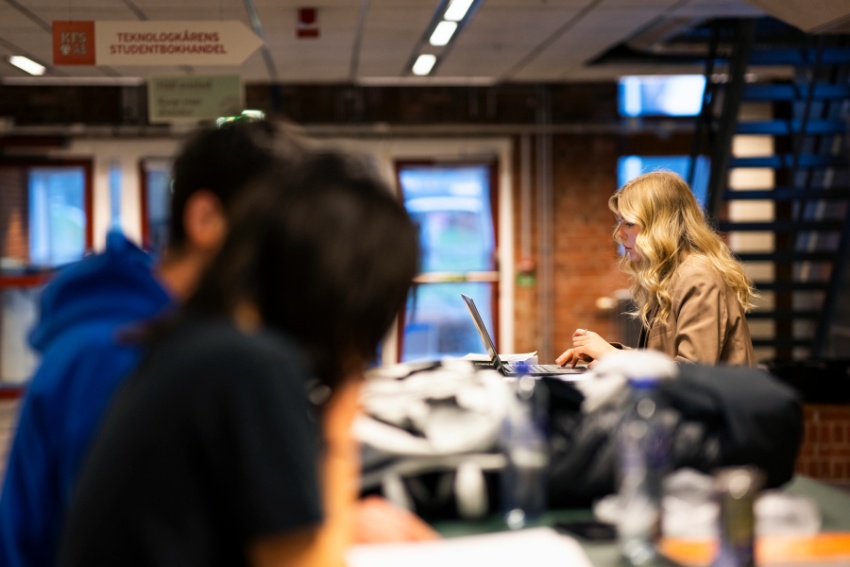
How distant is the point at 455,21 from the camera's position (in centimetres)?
605

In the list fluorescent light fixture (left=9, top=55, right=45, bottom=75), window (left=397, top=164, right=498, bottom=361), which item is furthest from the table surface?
window (left=397, top=164, right=498, bottom=361)

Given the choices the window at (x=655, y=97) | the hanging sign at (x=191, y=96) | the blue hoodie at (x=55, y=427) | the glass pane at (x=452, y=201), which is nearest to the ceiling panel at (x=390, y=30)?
the hanging sign at (x=191, y=96)

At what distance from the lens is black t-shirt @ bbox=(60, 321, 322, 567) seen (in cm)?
89

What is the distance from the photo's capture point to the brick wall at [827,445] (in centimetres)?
592

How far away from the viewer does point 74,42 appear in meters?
5.13

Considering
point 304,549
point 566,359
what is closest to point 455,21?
point 566,359

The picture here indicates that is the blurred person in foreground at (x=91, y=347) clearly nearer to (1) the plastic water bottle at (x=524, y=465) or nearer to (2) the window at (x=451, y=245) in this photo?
(1) the plastic water bottle at (x=524, y=465)

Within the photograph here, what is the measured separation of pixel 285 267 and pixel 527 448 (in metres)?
0.77

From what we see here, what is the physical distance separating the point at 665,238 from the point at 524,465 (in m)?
1.66

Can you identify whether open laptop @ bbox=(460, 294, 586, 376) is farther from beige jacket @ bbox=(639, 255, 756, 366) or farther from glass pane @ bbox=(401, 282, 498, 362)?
glass pane @ bbox=(401, 282, 498, 362)

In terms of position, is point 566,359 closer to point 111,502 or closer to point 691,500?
point 691,500

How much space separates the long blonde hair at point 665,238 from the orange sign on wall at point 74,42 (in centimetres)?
320

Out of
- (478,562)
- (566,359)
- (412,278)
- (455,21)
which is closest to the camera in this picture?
(412,278)

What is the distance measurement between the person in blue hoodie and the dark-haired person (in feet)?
0.95
